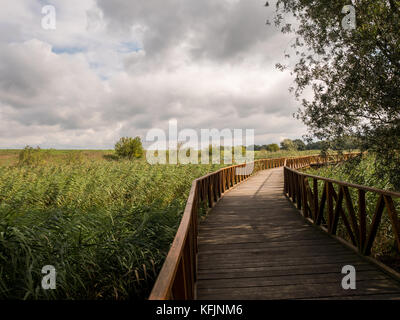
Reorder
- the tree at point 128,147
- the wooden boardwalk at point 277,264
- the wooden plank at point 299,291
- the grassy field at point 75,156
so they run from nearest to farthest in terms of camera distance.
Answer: the wooden plank at point 299,291
the wooden boardwalk at point 277,264
the grassy field at point 75,156
the tree at point 128,147

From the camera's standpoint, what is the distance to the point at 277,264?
409 centimetres

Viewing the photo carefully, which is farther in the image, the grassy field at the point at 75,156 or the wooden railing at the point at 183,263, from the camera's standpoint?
the grassy field at the point at 75,156

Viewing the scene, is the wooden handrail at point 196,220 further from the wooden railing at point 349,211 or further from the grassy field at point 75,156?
the grassy field at point 75,156

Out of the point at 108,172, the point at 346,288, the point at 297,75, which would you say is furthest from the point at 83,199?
the point at 346,288

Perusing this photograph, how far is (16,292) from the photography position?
10.2 ft

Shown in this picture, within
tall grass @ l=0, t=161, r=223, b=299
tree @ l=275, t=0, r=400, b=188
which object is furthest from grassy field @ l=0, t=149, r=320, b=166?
tall grass @ l=0, t=161, r=223, b=299

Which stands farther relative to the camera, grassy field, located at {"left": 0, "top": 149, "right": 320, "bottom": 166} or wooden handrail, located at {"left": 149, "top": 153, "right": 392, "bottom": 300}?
grassy field, located at {"left": 0, "top": 149, "right": 320, "bottom": 166}

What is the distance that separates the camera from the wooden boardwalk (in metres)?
3.28

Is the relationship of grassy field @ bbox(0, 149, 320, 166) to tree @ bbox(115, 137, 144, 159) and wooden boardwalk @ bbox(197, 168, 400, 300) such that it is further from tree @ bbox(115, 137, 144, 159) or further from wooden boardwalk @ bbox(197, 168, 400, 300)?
wooden boardwalk @ bbox(197, 168, 400, 300)

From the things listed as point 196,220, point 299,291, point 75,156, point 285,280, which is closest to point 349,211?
point 285,280

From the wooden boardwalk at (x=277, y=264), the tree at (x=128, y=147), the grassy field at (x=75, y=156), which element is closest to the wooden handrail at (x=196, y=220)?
the wooden boardwalk at (x=277, y=264)

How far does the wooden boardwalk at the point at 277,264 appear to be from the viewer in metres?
3.28
